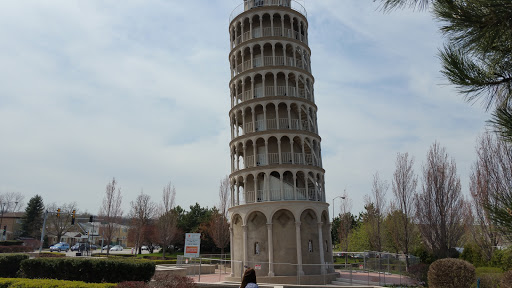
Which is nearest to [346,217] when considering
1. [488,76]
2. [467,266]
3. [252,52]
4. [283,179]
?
[283,179]

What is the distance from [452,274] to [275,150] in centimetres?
2056

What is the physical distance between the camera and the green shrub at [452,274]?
725 inches

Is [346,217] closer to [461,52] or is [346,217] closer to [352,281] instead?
[352,281]

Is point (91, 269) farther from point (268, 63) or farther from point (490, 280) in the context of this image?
point (268, 63)

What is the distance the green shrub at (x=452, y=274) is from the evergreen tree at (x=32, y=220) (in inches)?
3846

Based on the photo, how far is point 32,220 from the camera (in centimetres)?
9281

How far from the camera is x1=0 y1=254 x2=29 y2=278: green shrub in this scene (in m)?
23.0

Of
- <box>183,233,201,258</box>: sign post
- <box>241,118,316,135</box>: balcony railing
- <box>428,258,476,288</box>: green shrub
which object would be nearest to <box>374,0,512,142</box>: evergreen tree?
<box>428,258,476,288</box>: green shrub

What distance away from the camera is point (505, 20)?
598 centimetres

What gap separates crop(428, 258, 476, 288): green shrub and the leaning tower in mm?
12142

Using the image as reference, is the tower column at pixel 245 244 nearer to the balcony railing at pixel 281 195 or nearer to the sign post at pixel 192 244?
the balcony railing at pixel 281 195

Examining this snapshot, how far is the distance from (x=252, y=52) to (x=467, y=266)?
90.2ft

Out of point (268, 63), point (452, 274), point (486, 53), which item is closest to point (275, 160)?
point (268, 63)

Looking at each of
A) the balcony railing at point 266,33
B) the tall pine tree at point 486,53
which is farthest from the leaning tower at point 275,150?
the tall pine tree at point 486,53
